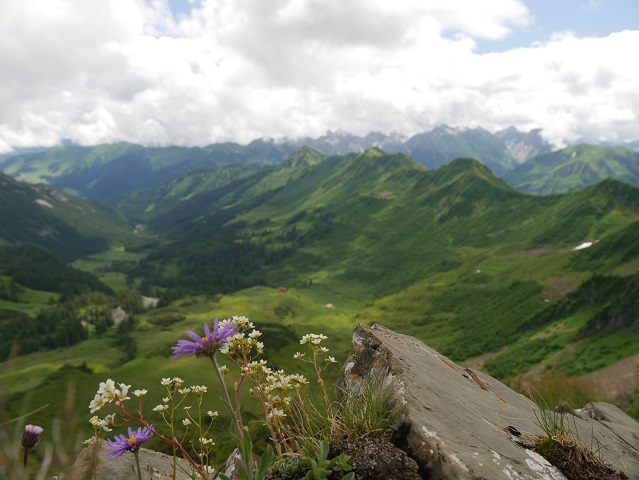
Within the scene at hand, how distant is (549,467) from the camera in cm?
619

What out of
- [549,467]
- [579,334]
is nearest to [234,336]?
[549,467]

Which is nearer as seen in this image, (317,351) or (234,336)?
(234,336)

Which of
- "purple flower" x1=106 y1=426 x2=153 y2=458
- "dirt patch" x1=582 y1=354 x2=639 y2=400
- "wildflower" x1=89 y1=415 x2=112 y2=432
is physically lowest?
"dirt patch" x1=582 y1=354 x2=639 y2=400

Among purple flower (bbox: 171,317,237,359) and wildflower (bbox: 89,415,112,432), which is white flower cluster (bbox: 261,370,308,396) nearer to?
purple flower (bbox: 171,317,237,359)

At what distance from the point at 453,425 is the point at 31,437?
592 centimetres

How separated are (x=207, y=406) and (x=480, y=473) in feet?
307

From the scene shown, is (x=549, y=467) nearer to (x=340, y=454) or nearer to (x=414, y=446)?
(x=414, y=446)

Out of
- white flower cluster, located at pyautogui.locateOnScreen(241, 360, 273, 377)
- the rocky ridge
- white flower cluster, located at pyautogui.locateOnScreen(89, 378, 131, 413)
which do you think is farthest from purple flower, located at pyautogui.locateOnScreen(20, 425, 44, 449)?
white flower cluster, located at pyautogui.locateOnScreen(241, 360, 273, 377)

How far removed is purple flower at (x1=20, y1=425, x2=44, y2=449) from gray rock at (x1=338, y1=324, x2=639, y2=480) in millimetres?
4677

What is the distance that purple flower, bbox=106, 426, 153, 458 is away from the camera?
5.34 m

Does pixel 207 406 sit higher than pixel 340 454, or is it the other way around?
pixel 340 454

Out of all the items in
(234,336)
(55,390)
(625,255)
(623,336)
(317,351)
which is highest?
(234,336)

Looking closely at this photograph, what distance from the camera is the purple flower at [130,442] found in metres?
5.34

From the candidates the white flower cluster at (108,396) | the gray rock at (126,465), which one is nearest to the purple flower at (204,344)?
the white flower cluster at (108,396)
